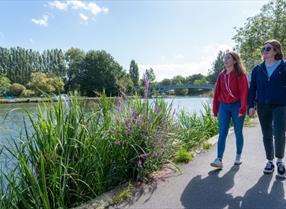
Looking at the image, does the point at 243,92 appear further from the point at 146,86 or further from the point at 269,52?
the point at 146,86

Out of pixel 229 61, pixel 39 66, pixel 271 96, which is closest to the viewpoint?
pixel 271 96

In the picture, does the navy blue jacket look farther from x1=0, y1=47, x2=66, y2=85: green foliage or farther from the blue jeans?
x1=0, y1=47, x2=66, y2=85: green foliage

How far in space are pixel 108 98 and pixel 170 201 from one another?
1.75 meters

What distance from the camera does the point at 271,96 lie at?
4.18 metres

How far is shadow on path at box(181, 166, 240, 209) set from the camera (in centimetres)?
329

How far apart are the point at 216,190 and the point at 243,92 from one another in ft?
5.01

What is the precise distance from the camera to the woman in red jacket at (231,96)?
178 inches

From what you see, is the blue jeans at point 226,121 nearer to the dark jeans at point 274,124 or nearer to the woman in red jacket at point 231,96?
the woman in red jacket at point 231,96

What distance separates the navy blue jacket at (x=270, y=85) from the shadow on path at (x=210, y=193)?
1.14 metres

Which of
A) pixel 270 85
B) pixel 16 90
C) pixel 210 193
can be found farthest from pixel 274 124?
pixel 16 90

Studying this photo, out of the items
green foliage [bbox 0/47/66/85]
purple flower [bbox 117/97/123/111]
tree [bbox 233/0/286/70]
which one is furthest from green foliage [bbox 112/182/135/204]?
green foliage [bbox 0/47/66/85]

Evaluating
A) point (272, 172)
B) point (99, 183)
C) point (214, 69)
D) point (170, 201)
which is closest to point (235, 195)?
point (170, 201)

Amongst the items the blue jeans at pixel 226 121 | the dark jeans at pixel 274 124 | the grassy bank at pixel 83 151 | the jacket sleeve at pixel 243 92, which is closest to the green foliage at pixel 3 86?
the grassy bank at pixel 83 151

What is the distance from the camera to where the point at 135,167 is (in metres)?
4.06
